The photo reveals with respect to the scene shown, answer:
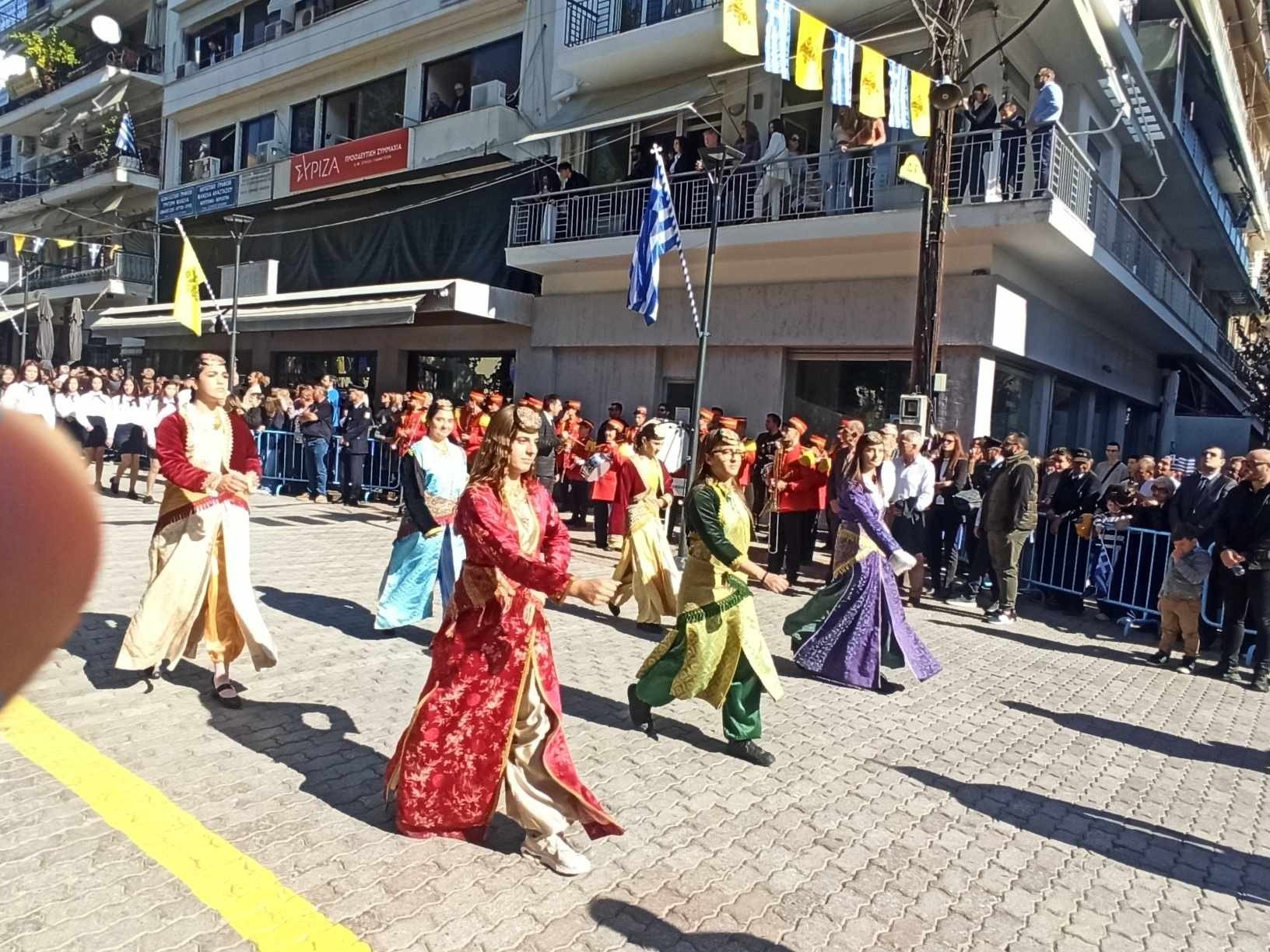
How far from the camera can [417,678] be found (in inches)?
227

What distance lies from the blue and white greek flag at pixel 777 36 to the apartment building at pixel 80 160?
72.3 feet

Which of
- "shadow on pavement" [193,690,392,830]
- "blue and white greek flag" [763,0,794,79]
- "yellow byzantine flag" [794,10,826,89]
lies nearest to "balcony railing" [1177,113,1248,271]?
"yellow byzantine flag" [794,10,826,89]

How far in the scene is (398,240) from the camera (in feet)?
64.9

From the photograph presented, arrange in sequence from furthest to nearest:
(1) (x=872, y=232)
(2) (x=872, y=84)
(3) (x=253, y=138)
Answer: (3) (x=253, y=138), (1) (x=872, y=232), (2) (x=872, y=84)

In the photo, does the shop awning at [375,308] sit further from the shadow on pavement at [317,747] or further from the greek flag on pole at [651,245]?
the shadow on pavement at [317,747]

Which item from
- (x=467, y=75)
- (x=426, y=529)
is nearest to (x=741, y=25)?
(x=426, y=529)

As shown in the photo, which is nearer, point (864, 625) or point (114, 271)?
point (864, 625)

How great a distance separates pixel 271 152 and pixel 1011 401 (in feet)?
60.4

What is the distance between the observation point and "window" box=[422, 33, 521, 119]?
18208 millimetres

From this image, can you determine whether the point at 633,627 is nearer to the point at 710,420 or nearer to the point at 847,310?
the point at 710,420

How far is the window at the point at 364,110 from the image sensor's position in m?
20.3

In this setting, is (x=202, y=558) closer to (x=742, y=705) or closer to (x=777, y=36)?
(x=742, y=705)

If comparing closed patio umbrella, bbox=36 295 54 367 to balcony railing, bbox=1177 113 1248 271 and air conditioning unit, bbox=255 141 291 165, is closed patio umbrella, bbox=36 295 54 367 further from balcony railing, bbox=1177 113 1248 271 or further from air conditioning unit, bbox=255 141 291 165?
balcony railing, bbox=1177 113 1248 271

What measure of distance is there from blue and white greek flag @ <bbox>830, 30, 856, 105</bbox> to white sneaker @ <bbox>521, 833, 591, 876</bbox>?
9.40 meters
